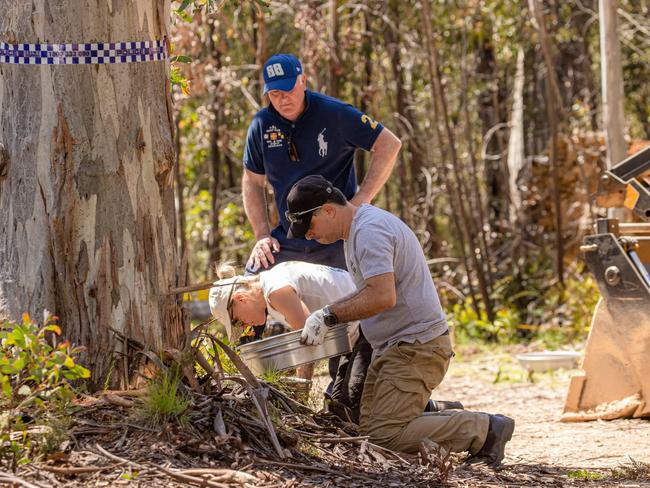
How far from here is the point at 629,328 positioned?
6207 mm

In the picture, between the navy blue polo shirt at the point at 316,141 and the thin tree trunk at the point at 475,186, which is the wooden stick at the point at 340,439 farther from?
the thin tree trunk at the point at 475,186

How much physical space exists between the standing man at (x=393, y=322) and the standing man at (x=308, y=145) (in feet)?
3.80

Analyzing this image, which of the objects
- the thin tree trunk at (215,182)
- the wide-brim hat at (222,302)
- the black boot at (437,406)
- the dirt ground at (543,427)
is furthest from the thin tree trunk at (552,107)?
the wide-brim hat at (222,302)

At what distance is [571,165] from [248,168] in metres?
6.37

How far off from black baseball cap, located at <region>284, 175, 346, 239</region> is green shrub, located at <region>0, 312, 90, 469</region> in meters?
1.33

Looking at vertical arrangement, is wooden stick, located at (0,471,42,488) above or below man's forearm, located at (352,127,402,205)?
below

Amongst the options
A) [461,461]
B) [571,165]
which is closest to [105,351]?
[461,461]

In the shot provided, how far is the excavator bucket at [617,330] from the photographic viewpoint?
6.17 meters

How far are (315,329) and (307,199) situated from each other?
23.5 inches

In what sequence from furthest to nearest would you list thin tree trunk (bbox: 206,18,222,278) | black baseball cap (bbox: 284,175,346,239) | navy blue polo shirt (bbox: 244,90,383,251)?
thin tree trunk (bbox: 206,18,222,278) → navy blue polo shirt (bbox: 244,90,383,251) → black baseball cap (bbox: 284,175,346,239)

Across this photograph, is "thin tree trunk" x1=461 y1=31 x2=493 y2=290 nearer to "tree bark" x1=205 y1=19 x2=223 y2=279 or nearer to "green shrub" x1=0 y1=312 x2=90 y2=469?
"tree bark" x1=205 y1=19 x2=223 y2=279

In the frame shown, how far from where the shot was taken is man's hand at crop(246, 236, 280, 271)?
6125mm

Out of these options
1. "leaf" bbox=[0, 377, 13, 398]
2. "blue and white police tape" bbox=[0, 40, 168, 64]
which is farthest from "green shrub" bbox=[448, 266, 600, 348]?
"leaf" bbox=[0, 377, 13, 398]

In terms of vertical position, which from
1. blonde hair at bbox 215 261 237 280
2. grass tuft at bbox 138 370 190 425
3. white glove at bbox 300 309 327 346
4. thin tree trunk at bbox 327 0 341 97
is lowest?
grass tuft at bbox 138 370 190 425
